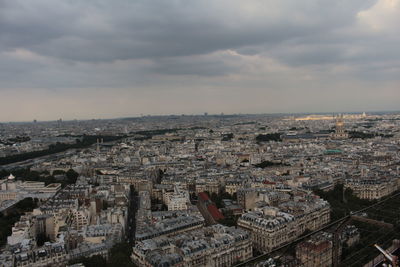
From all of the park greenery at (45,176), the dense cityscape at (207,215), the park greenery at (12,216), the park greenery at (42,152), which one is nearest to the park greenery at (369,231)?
the dense cityscape at (207,215)

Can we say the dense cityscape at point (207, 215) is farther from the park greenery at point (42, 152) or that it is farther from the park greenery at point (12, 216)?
the park greenery at point (42, 152)

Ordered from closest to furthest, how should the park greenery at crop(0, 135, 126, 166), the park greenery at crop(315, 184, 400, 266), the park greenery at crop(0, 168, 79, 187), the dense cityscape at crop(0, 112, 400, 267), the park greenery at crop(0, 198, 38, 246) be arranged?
the park greenery at crop(315, 184, 400, 266)
the dense cityscape at crop(0, 112, 400, 267)
the park greenery at crop(0, 198, 38, 246)
the park greenery at crop(0, 168, 79, 187)
the park greenery at crop(0, 135, 126, 166)

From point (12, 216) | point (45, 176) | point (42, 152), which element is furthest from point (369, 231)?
point (42, 152)

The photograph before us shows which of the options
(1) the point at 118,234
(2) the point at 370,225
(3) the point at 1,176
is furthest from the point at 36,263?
(3) the point at 1,176

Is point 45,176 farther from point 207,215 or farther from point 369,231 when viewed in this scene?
point 369,231

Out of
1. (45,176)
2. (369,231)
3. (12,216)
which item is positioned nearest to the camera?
(369,231)

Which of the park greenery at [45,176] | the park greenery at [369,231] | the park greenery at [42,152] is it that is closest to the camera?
the park greenery at [369,231]

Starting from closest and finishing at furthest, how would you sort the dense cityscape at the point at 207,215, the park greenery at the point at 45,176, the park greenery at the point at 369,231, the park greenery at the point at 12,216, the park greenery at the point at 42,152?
the park greenery at the point at 369,231
the dense cityscape at the point at 207,215
the park greenery at the point at 12,216
the park greenery at the point at 45,176
the park greenery at the point at 42,152

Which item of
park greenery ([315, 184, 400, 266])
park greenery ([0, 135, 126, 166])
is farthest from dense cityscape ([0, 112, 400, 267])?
park greenery ([0, 135, 126, 166])

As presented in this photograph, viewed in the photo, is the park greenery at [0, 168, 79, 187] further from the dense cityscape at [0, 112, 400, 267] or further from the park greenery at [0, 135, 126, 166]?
the park greenery at [0, 135, 126, 166]

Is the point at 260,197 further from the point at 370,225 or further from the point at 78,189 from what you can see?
the point at 78,189

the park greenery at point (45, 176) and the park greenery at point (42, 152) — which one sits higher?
the park greenery at point (42, 152)

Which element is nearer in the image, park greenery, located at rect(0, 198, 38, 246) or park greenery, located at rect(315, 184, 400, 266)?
park greenery, located at rect(315, 184, 400, 266)
